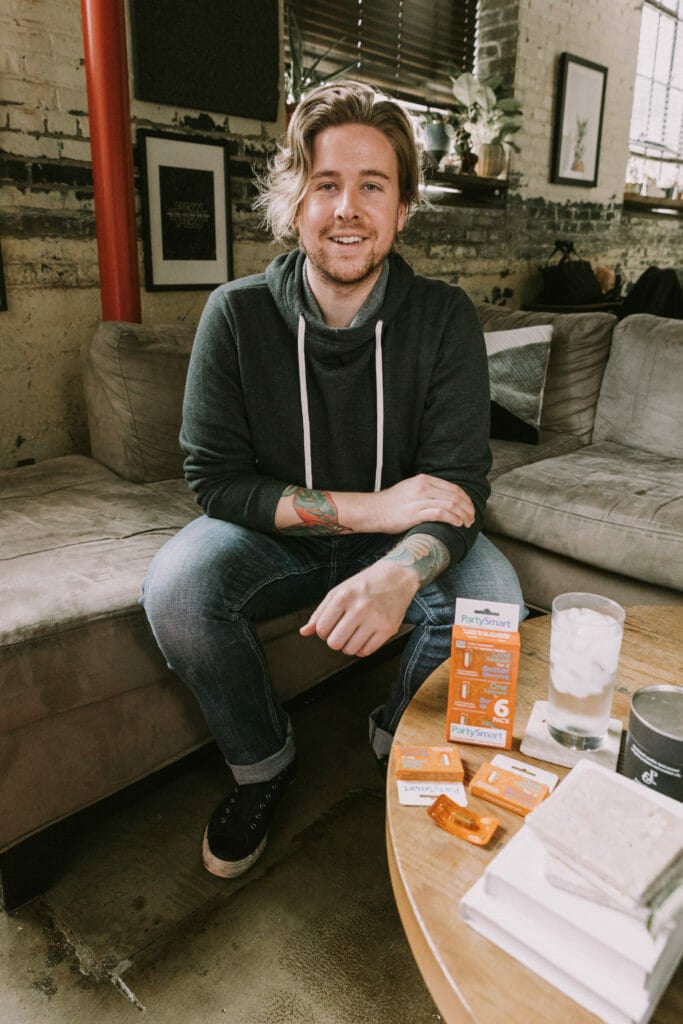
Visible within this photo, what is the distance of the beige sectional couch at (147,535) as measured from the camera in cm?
124

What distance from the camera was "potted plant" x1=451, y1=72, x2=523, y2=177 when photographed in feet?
11.5

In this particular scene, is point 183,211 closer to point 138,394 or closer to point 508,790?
point 138,394

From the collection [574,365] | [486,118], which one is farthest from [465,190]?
[574,365]

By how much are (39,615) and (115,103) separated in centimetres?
157

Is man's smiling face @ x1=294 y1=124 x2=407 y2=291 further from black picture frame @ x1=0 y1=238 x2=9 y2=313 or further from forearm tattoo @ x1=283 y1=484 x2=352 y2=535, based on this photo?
black picture frame @ x1=0 y1=238 x2=9 y2=313

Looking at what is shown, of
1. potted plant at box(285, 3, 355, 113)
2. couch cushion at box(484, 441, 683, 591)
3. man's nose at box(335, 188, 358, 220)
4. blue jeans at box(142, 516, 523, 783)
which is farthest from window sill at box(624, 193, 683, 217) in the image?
blue jeans at box(142, 516, 523, 783)

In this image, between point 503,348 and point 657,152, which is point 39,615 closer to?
point 503,348

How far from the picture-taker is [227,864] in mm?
1306

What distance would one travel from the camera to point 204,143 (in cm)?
245

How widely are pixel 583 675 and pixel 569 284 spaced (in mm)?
3557

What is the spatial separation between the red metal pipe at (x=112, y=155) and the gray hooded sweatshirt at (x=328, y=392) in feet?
2.66

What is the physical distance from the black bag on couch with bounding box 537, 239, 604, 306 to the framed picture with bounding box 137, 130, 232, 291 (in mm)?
2130

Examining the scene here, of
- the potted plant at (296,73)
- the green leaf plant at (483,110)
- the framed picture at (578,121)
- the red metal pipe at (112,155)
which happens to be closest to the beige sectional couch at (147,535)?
the red metal pipe at (112,155)

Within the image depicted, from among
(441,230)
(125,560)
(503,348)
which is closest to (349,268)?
(125,560)
